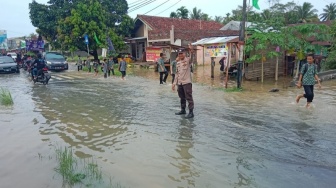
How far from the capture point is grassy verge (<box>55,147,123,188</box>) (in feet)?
13.2

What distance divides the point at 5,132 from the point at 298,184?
19.2 feet

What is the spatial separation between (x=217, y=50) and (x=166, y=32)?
1326 centimetres

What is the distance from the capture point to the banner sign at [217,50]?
1633cm

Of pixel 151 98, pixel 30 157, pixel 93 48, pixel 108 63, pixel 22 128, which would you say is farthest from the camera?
pixel 93 48

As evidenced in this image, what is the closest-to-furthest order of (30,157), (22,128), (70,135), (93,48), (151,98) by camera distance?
1. (30,157)
2. (70,135)
3. (22,128)
4. (151,98)
5. (93,48)

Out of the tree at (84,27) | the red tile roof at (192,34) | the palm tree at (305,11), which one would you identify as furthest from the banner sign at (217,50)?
the palm tree at (305,11)

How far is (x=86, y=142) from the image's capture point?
5.76 m

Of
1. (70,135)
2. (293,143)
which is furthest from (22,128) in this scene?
(293,143)

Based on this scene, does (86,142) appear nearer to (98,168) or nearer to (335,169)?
(98,168)

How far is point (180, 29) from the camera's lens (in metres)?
29.3

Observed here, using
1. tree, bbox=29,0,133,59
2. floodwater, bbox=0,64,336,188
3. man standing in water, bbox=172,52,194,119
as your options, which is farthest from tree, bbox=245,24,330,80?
tree, bbox=29,0,133,59

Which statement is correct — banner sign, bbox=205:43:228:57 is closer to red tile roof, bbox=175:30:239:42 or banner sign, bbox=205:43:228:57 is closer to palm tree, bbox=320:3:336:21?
red tile roof, bbox=175:30:239:42

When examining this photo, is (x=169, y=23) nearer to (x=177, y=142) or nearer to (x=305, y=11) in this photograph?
(x=305, y=11)

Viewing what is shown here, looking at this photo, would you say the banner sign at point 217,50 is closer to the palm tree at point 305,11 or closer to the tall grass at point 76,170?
the tall grass at point 76,170
